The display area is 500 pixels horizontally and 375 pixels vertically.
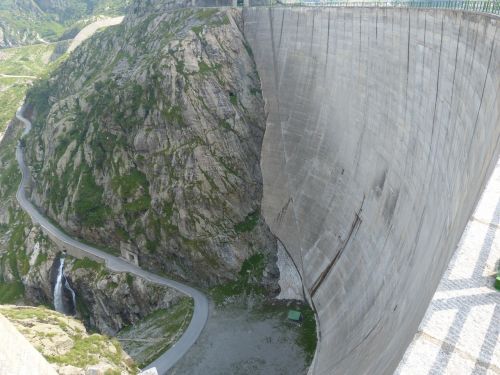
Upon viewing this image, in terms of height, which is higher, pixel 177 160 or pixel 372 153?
pixel 372 153

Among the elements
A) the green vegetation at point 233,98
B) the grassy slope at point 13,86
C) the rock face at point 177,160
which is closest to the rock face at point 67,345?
the rock face at point 177,160

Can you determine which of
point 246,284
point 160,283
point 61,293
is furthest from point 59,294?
point 246,284

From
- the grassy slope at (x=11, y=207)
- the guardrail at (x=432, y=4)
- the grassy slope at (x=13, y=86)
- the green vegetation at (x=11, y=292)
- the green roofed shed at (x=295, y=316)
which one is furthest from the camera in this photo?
the grassy slope at (x=13, y=86)

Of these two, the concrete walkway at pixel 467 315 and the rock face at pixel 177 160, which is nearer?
the concrete walkway at pixel 467 315

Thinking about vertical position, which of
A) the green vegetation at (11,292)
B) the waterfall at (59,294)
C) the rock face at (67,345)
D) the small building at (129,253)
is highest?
the rock face at (67,345)

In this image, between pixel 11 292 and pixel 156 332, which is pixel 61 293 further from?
pixel 156 332

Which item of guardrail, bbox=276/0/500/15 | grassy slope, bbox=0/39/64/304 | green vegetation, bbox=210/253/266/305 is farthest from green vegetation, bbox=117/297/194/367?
guardrail, bbox=276/0/500/15

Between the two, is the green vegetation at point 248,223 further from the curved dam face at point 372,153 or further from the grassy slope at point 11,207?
the grassy slope at point 11,207
